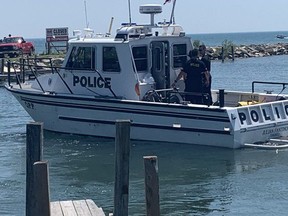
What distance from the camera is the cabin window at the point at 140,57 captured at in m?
18.0

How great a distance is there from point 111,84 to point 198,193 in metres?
5.66

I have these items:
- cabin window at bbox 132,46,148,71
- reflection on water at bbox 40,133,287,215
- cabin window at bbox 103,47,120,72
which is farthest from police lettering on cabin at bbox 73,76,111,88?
reflection on water at bbox 40,133,287,215

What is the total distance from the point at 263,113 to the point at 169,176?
3.18 meters

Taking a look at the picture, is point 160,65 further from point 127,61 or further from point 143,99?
point 143,99

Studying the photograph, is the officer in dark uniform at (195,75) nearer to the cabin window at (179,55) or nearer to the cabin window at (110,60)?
the cabin window at (179,55)

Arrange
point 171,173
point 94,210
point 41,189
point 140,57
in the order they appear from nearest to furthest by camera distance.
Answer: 1. point 41,189
2. point 94,210
3. point 171,173
4. point 140,57

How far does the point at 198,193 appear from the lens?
1312 centimetres

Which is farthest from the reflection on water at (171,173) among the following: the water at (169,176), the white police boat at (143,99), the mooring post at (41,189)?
the mooring post at (41,189)

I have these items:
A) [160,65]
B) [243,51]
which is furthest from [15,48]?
[160,65]

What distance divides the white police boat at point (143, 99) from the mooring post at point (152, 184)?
7834mm

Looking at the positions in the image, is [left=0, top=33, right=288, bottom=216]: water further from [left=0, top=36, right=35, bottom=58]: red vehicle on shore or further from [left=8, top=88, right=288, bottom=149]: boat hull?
[left=0, top=36, right=35, bottom=58]: red vehicle on shore

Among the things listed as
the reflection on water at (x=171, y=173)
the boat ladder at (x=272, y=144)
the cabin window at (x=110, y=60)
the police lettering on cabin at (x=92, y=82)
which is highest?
the cabin window at (x=110, y=60)

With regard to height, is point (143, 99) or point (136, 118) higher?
point (143, 99)

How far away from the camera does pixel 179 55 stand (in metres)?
18.9
